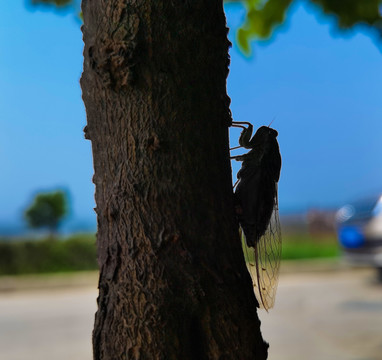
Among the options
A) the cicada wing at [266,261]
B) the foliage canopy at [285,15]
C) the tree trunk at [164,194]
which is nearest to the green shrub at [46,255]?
the foliage canopy at [285,15]

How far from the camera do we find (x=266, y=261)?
1.32m

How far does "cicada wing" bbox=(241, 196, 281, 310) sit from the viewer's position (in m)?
1.28

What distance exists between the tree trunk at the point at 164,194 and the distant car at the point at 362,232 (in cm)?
606

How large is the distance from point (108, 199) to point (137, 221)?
0.23 feet

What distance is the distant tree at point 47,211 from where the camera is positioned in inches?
414

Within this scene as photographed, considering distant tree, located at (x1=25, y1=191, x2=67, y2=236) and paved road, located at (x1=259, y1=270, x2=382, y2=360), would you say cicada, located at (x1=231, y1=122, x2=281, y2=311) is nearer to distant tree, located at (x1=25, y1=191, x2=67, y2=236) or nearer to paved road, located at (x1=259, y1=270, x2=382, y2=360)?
paved road, located at (x1=259, y1=270, x2=382, y2=360)

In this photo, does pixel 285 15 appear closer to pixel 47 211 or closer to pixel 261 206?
pixel 261 206

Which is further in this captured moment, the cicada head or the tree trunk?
Result: the cicada head

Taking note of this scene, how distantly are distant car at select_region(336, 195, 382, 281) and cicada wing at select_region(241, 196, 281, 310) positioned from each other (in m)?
5.77

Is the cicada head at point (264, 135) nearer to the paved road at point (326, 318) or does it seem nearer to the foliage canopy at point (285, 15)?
the foliage canopy at point (285, 15)

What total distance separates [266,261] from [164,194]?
1.16 feet

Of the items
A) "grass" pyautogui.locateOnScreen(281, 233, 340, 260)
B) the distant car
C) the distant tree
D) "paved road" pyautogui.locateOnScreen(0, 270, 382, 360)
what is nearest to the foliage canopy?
"paved road" pyautogui.locateOnScreen(0, 270, 382, 360)

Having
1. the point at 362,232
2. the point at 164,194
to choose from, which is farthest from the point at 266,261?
the point at 362,232

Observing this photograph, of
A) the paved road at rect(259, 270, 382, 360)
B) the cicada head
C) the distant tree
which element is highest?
the distant tree
